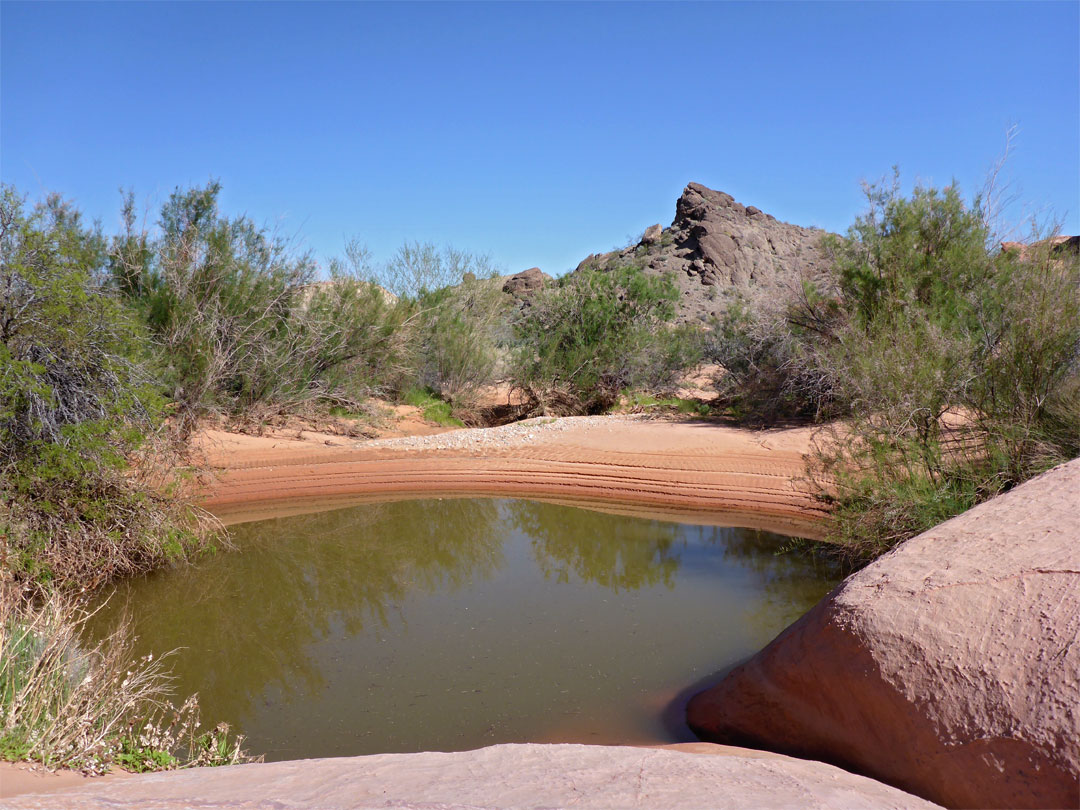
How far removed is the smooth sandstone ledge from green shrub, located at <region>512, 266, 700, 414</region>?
19.4 meters

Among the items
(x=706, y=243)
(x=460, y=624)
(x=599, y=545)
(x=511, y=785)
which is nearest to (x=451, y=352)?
(x=599, y=545)

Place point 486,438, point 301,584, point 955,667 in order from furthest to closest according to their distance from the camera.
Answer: point 486,438 < point 301,584 < point 955,667

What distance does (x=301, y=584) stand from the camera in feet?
29.6

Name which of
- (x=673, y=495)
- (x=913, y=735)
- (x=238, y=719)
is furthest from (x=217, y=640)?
(x=673, y=495)

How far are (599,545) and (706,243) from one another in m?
40.6

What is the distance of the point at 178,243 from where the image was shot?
16.5 m

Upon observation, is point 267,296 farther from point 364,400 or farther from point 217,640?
point 217,640

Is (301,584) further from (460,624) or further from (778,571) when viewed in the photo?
(778,571)

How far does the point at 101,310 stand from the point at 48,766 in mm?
5985

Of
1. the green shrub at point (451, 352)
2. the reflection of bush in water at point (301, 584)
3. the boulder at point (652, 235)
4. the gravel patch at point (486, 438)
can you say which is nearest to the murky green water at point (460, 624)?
the reflection of bush in water at point (301, 584)

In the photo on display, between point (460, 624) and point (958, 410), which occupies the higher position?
point (958, 410)

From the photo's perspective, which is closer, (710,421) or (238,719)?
(238,719)

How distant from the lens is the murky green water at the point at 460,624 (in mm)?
5738

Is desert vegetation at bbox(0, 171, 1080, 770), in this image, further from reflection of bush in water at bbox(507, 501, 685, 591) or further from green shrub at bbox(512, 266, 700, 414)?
reflection of bush in water at bbox(507, 501, 685, 591)
